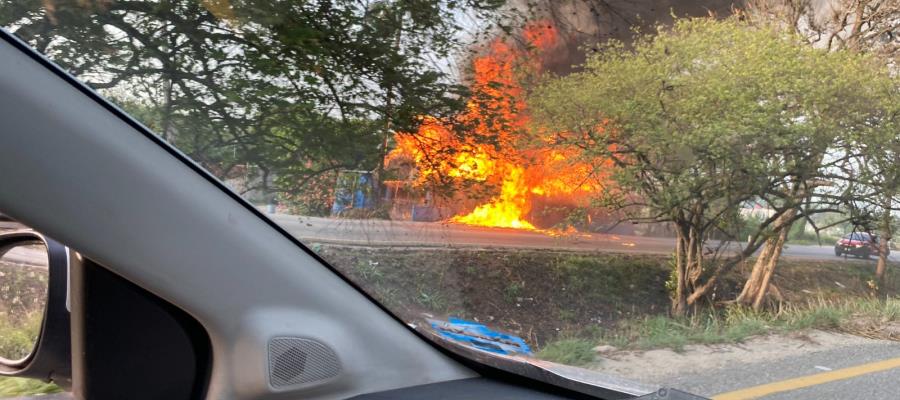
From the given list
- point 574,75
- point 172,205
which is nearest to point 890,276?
point 574,75

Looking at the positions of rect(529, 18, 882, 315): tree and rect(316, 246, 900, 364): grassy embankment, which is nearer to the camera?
rect(316, 246, 900, 364): grassy embankment

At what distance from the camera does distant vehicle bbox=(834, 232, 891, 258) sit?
492 centimetres

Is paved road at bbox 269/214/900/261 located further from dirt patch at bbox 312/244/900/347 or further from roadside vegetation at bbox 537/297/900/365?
roadside vegetation at bbox 537/297/900/365

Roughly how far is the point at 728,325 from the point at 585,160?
1.63 meters

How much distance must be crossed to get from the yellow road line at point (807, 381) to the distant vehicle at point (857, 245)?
1.47 meters

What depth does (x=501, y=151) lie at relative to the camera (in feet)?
15.6

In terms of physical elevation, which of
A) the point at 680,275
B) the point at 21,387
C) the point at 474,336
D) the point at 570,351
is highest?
the point at 680,275

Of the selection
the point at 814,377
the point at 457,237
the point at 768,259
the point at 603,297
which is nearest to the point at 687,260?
the point at 768,259

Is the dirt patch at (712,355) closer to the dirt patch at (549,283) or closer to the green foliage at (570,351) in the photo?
the green foliage at (570,351)

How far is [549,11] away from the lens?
16.7ft

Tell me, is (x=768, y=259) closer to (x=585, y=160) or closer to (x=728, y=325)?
(x=728, y=325)

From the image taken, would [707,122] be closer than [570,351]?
No

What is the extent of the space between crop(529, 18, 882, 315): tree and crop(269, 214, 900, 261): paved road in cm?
23

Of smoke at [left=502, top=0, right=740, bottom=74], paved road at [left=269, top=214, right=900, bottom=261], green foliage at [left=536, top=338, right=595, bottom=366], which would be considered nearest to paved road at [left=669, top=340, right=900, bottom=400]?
green foliage at [left=536, top=338, right=595, bottom=366]
